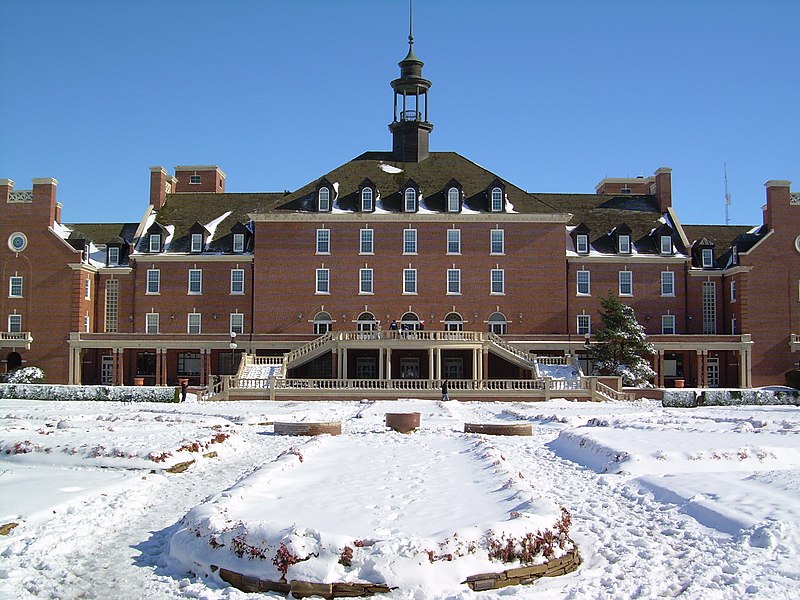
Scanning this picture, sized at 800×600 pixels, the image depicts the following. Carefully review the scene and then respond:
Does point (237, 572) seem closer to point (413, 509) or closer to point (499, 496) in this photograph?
point (413, 509)

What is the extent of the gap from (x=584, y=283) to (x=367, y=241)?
48.9 ft

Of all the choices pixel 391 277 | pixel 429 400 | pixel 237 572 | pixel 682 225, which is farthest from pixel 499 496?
pixel 682 225

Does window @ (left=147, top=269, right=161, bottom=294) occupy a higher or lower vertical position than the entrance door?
higher

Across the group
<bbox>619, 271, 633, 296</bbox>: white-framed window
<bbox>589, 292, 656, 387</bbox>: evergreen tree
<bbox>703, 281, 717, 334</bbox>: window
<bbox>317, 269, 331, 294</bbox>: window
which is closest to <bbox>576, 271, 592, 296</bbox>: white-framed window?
<bbox>619, 271, 633, 296</bbox>: white-framed window

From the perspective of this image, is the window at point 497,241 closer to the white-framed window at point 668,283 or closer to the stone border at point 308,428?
the white-framed window at point 668,283

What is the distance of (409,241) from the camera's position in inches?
2298

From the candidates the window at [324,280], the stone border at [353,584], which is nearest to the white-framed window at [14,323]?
the window at [324,280]

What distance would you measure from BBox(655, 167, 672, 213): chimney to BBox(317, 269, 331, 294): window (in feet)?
82.2

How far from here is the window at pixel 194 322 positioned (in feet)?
195

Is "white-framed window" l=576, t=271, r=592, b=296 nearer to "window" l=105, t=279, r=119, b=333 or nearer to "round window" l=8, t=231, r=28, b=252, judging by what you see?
"window" l=105, t=279, r=119, b=333

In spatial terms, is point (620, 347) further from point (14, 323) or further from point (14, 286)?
point (14, 286)

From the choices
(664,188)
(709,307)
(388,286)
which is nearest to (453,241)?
(388,286)

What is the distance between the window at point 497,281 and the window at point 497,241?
1329 millimetres

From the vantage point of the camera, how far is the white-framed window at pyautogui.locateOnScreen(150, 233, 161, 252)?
198 feet
